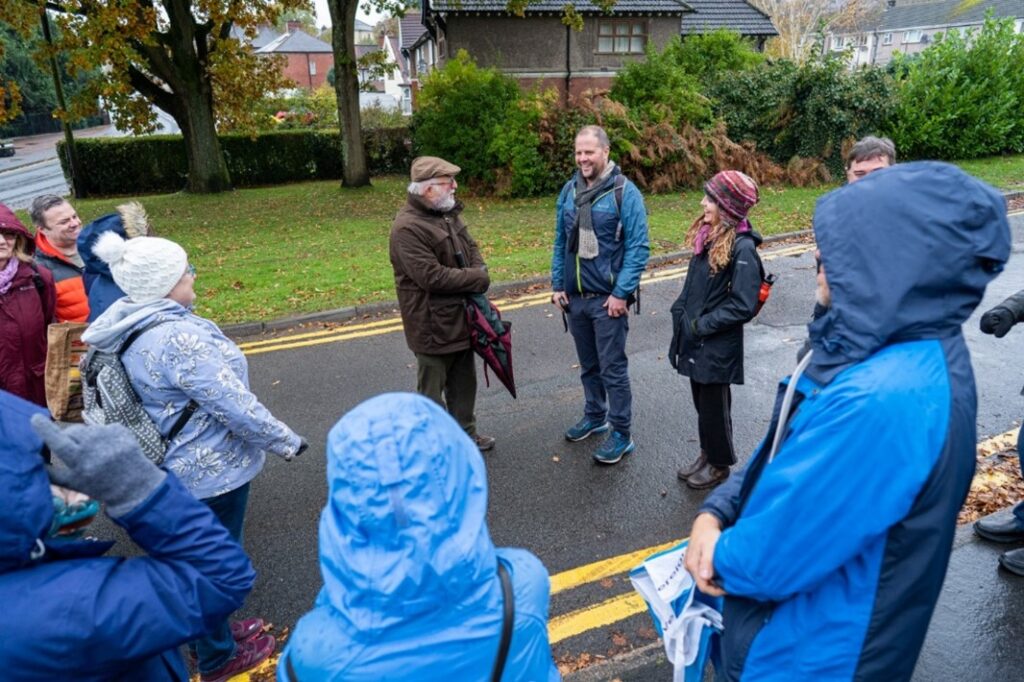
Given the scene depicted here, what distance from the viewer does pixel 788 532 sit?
5.50ft

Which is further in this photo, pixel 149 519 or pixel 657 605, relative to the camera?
pixel 657 605

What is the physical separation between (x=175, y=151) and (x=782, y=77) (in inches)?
766

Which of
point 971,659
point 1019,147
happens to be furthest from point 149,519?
point 1019,147

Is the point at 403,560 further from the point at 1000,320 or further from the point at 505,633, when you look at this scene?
the point at 1000,320

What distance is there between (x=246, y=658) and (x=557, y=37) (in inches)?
1044

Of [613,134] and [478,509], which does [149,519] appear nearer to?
[478,509]

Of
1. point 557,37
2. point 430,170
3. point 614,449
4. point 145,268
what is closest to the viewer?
point 145,268

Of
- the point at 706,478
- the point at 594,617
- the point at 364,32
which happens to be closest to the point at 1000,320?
the point at 706,478

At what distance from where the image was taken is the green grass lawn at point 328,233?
9.22 m

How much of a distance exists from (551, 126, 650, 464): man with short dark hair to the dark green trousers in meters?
0.85

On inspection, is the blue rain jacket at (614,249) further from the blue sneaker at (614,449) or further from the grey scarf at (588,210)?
the blue sneaker at (614,449)

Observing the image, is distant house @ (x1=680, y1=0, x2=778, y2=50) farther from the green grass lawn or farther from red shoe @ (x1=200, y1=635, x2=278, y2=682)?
red shoe @ (x1=200, y1=635, x2=278, y2=682)

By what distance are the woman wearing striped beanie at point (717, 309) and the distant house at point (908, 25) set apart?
58.5m

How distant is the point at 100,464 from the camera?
153 centimetres
